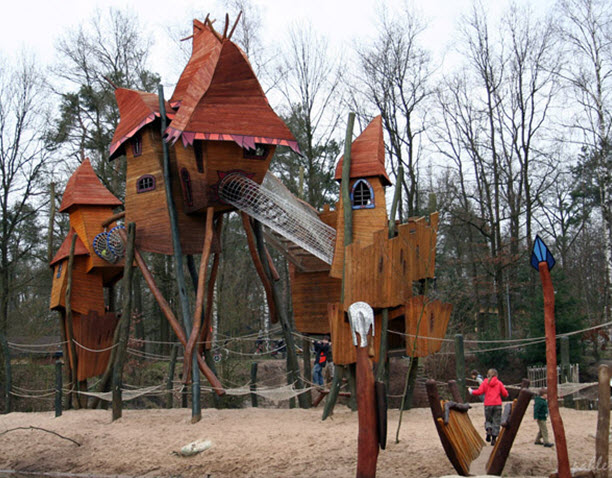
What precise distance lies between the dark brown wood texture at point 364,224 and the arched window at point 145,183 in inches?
177

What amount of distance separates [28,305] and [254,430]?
518 inches

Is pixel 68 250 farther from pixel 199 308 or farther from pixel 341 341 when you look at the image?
Answer: pixel 341 341

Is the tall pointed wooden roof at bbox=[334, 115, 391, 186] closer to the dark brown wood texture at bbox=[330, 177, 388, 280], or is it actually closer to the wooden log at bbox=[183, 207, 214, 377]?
the dark brown wood texture at bbox=[330, 177, 388, 280]

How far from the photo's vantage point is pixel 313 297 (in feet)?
52.1

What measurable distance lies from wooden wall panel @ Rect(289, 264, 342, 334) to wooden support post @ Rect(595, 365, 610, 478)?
8.53m

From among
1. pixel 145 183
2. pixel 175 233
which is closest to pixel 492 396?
pixel 175 233

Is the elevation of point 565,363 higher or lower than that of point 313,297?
lower

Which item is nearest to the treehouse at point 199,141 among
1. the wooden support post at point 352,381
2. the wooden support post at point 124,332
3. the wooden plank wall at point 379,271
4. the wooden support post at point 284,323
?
the wooden support post at point 124,332

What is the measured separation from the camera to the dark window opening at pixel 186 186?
47.1ft

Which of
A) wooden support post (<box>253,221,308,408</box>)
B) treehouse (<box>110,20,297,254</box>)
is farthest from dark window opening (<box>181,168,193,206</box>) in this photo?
wooden support post (<box>253,221,308,408</box>)

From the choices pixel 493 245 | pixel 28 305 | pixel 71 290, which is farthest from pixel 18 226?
pixel 493 245

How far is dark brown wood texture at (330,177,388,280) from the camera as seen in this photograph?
42.8 feet

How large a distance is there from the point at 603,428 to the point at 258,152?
947 centimetres

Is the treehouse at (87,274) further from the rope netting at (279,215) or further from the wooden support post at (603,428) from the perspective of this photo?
the wooden support post at (603,428)
